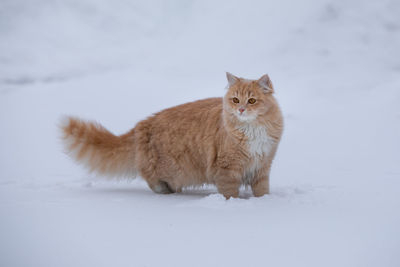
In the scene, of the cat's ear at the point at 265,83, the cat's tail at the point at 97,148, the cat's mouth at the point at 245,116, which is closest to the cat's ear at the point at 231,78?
the cat's ear at the point at 265,83

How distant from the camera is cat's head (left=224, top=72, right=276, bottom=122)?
2.95 m

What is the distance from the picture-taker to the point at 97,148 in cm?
359

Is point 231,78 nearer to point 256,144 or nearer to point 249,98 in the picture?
point 249,98

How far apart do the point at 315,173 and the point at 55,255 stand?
10.9 ft

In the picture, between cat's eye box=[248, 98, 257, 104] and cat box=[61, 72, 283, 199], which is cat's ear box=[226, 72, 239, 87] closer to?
cat box=[61, 72, 283, 199]

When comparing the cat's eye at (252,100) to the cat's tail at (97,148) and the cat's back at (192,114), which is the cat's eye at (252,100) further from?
the cat's tail at (97,148)

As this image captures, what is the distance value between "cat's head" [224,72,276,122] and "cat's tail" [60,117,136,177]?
3.96 feet

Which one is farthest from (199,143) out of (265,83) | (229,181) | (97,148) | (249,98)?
(97,148)

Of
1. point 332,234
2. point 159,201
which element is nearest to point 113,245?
point 159,201

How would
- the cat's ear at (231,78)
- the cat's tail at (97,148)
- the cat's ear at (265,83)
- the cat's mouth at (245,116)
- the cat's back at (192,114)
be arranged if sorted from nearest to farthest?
1. the cat's mouth at (245,116)
2. the cat's ear at (265,83)
3. the cat's ear at (231,78)
4. the cat's back at (192,114)
5. the cat's tail at (97,148)

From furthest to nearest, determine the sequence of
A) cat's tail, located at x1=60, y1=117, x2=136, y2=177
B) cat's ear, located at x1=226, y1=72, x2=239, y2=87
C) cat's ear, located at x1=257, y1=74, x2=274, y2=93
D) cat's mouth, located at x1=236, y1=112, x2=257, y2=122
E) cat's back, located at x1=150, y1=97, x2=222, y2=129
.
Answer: cat's tail, located at x1=60, y1=117, x2=136, y2=177 → cat's back, located at x1=150, y1=97, x2=222, y2=129 → cat's ear, located at x1=226, y1=72, x2=239, y2=87 → cat's ear, located at x1=257, y1=74, x2=274, y2=93 → cat's mouth, located at x1=236, y1=112, x2=257, y2=122

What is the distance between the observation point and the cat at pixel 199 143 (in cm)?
299

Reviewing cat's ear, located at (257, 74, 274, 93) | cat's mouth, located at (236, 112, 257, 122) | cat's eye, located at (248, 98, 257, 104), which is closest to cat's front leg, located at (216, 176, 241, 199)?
cat's mouth, located at (236, 112, 257, 122)

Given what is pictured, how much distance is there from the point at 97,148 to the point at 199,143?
44.6 inches
